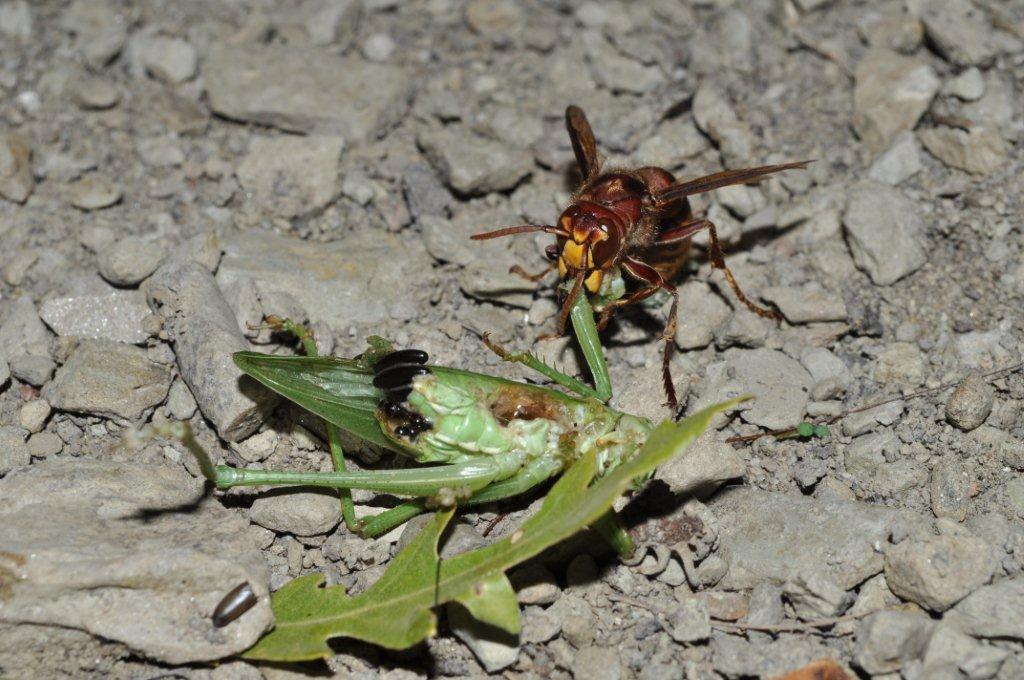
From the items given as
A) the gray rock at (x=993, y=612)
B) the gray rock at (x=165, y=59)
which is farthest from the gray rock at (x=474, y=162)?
the gray rock at (x=993, y=612)

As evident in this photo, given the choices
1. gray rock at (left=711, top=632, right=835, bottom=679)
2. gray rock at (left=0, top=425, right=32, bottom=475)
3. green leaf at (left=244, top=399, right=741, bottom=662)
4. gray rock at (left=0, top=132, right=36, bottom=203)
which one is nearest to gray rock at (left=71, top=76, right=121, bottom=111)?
gray rock at (left=0, top=132, right=36, bottom=203)

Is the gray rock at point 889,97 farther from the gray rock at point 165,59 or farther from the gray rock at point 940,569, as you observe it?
the gray rock at point 165,59

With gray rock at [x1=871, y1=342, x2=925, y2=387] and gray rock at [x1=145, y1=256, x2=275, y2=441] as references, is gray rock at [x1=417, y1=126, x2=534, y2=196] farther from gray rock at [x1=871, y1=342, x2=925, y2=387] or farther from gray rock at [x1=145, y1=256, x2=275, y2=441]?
gray rock at [x1=871, y1=342, x2=925, y2=387]

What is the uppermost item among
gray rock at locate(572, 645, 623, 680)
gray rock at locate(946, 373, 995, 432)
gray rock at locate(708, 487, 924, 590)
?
gray rock at locate(946, 373, 995, 432)

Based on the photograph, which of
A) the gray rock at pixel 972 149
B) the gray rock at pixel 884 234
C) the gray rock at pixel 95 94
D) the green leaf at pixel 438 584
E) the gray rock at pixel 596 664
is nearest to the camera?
the green leaf at pixel 438 584

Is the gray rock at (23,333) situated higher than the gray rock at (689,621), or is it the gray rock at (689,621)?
the gray rock at (23,333)

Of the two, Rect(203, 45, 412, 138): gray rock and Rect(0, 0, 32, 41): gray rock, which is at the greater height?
Rect(0, 0, 32, 41): gray rock

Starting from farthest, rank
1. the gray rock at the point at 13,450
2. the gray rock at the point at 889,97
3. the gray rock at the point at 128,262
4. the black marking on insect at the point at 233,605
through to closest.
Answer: the gray rock at the point at 889,97 < the gray rock at the point at 128,262 < the gray rock at the point at 13,450 < the black marking on insect at the point at 233,605
